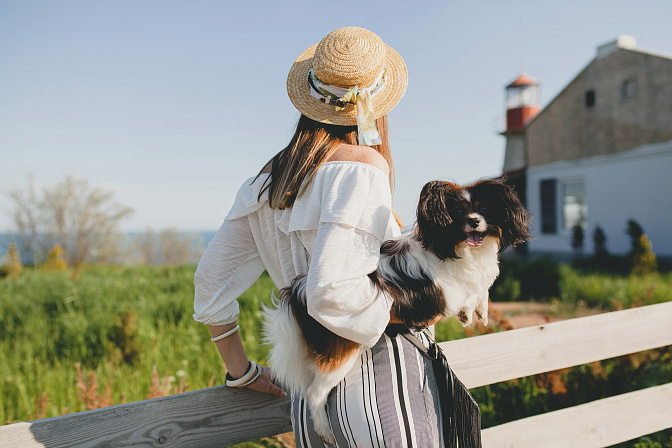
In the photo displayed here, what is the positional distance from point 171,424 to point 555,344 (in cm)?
185

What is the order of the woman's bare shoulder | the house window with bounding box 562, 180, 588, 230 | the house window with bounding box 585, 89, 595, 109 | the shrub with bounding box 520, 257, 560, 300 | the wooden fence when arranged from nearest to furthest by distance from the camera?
the woman's bare shoulder, the wooden fence, the shrub with bounding box 520, 257, 560, 300, the house window with bounding box 585, 89, 595, 109, the house window with bounding box 562, 180, 588, 230

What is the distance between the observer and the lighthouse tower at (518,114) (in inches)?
840

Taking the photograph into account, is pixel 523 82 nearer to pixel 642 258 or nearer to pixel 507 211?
pixel 642 258

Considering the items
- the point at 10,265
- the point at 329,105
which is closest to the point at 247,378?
the point at 329,105

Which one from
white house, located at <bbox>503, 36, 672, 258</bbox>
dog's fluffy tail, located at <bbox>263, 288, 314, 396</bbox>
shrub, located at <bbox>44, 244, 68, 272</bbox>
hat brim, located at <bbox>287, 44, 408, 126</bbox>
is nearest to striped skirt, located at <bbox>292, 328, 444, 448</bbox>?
dog's fluffy tail, located at <bbox>263, 288, 314, 396</bbox>

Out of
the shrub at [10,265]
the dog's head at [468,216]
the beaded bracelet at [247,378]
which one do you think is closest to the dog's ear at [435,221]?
the dog's head at [468,216]

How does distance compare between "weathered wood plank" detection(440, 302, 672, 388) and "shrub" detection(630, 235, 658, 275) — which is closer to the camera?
"weathered wood plank" detection(440, 302, 672, 388)

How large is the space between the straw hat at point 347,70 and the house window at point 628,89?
14.8 meters

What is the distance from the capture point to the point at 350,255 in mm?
1241

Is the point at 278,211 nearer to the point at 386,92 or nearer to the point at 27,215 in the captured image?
the point at 386,92

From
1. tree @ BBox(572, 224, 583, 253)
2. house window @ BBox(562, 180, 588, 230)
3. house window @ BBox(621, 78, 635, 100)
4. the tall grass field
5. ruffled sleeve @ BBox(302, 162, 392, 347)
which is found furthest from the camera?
house window @ BBox(562, 180, 588, 230)

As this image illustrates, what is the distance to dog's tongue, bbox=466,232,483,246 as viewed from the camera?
4.70 feet

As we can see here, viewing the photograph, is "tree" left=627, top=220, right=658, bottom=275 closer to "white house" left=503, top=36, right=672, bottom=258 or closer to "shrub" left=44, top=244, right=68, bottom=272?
"white house" left=503, top=36, right=672, bottom=258

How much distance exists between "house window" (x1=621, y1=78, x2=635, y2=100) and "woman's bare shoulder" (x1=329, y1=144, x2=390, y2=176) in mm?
15087
